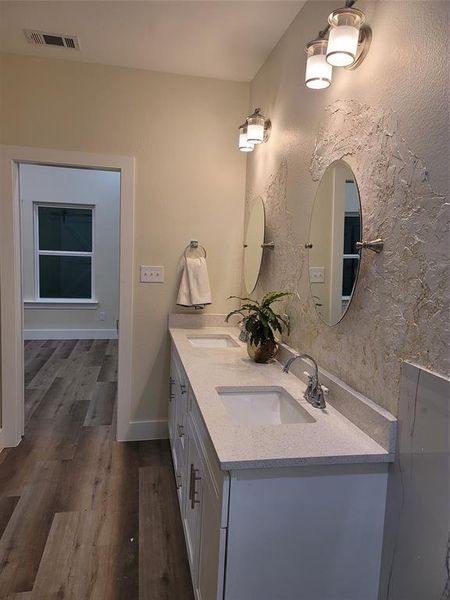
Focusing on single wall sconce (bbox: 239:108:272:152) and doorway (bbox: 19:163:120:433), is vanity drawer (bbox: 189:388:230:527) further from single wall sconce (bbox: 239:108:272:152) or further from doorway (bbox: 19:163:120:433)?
doorway (bbox: 19:163:120:433)

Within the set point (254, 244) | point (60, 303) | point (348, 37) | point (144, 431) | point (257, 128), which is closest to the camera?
point (348, 37)

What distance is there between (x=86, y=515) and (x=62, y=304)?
453 cm

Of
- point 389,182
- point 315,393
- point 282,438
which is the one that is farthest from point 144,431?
point 389,182

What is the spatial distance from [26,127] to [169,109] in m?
0.92

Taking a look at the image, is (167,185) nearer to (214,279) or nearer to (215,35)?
(214,279)

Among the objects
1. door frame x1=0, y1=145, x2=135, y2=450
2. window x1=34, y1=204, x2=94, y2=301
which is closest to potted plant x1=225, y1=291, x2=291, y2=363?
door frame x1=0, y1=145, x2=135, y2=450

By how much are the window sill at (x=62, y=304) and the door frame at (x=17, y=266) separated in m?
3.49

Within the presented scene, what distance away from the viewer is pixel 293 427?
130cm

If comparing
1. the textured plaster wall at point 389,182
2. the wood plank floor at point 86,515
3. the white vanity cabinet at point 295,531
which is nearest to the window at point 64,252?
Answer: the wood plank floor at point 86,515

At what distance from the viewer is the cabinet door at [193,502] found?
1465 mm

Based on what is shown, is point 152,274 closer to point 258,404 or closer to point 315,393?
point 258,404

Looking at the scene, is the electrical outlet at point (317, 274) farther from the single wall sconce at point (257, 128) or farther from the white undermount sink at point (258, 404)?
the single wall sconce at point (257, 128)

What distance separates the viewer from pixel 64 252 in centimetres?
625

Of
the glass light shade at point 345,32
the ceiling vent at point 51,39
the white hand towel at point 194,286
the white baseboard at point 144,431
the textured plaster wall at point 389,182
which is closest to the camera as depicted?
the textured plaster wall at point 389,182
